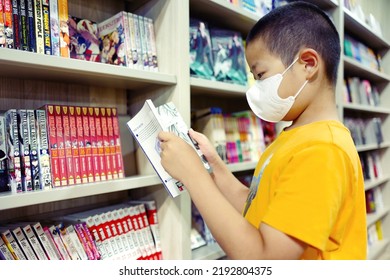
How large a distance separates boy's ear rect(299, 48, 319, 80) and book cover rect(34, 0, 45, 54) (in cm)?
68

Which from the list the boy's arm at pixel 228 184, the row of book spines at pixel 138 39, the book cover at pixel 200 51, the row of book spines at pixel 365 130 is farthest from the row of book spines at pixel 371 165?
the row of book spines at pixel 138 39

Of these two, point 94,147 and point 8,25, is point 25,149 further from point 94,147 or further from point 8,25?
point 8,25

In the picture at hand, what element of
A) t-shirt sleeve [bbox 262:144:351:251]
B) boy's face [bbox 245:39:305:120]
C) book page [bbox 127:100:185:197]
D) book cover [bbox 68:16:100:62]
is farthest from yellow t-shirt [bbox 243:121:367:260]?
book cover [bbox 68:16:100:62]

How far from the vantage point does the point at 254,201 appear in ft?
2.59

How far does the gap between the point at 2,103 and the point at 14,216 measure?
0.36 meters

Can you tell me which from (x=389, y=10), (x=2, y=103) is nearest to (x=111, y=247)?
(x=2, y=103)

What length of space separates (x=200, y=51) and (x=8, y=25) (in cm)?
72

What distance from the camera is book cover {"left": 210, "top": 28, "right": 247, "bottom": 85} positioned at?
4.81ft

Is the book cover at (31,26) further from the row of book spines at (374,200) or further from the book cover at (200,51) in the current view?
the row of book spines at (374,200)

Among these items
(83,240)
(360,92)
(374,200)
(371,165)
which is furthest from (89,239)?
(374,200)

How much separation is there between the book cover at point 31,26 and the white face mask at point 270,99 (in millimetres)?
595

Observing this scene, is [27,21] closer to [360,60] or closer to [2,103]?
[2,103]

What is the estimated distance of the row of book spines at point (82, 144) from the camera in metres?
0.96
